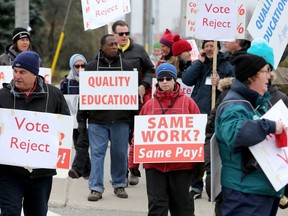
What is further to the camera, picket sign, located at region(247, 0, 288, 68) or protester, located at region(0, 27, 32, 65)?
protester, located at region(0, 27, 32, 65)

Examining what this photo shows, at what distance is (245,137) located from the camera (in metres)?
4.57

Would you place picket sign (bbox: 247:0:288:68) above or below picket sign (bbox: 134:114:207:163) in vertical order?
above

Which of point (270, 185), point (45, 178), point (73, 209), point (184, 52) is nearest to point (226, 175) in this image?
point (270, 185)

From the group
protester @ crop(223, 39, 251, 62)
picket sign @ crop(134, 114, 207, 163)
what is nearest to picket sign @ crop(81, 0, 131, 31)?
protester @ crop(223, 39, 251, 62)

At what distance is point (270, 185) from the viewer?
4.71m

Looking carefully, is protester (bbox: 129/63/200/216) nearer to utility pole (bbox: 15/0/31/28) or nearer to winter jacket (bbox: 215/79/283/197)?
winter jacket (bbox: 215/79/283/197)

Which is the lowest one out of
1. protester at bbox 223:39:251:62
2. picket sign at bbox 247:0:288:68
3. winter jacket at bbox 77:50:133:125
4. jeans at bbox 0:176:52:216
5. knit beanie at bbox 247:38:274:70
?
jeans at bbox 0:176:52:216

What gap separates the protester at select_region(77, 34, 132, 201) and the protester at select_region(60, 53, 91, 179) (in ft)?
0.79

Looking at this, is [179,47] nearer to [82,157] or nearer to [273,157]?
[82,157]

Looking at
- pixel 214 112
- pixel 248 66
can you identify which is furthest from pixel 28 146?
pixel 248 66

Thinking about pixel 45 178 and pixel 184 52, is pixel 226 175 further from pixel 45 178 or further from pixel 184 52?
pixel 184 52

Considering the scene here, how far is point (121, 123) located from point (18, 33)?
1.94 metres

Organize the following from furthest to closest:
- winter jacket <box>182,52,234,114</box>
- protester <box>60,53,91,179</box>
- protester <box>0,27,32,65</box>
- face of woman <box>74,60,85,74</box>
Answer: face of woman <box>74,60,85,74</box>
protester <box>0,27,32,65</box>
protester <box>60,53,91,179</box>
winter jacket <box>182,52,234,114</box>

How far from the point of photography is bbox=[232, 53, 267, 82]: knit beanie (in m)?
4.79
